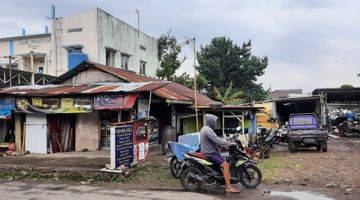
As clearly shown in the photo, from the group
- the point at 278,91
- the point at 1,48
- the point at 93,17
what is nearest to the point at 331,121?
the point at 93,17

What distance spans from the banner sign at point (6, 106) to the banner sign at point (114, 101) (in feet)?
12.0

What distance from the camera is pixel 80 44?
2725cm

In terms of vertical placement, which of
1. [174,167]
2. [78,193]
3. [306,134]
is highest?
[306,134]

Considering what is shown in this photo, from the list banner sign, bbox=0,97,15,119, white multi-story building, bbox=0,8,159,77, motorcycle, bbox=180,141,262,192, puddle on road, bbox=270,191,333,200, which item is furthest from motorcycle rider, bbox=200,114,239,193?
white multi-story building, bbox=0,8,159,77

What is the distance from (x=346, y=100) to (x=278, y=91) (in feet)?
100

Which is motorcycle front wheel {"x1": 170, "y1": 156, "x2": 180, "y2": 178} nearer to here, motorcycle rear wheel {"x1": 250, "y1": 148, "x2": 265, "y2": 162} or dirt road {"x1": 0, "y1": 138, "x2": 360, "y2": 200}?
dirt road {"x1": 0, "y1": 138, "x2": 360, "y2": 200}

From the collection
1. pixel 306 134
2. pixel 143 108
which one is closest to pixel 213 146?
pixel 143 108

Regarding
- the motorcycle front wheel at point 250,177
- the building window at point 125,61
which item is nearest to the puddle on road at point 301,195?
the motorcycle front wheel at point 250,177

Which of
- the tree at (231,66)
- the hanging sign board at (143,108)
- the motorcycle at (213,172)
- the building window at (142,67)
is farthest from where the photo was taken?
the tree at (231,66)

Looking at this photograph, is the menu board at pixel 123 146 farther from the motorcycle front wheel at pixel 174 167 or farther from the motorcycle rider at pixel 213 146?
the motorcycle rider at pixel 213 146

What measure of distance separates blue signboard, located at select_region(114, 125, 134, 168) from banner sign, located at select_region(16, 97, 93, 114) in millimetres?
3829

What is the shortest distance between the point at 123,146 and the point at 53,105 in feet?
18.1

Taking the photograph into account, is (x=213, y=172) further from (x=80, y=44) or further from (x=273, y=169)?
(x=80, y=44)

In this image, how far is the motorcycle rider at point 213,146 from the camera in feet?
31.0
